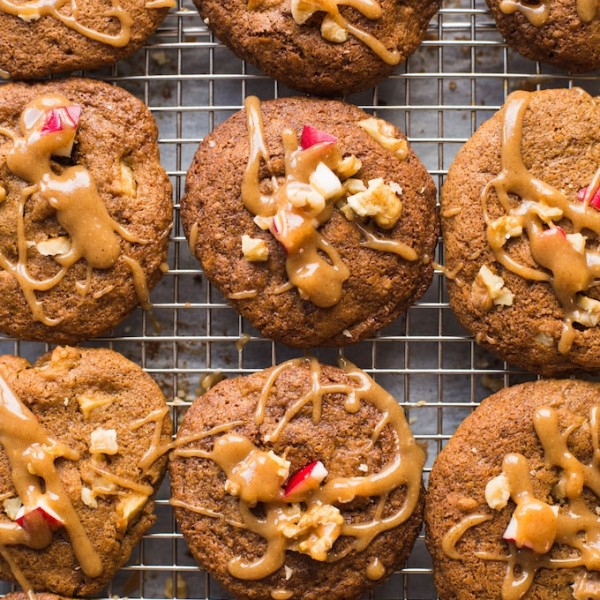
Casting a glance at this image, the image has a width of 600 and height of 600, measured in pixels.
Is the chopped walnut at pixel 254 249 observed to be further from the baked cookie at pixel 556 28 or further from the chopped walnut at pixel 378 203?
the baked cookie at pixel 556 28

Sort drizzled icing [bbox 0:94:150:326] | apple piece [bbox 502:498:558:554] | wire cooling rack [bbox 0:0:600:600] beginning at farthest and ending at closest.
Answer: wire cooling rack [bbox 0:0:600:600] → drizzled icing [bbox 0:94:150:326] → apple piece [bbox 502:498:558:554]

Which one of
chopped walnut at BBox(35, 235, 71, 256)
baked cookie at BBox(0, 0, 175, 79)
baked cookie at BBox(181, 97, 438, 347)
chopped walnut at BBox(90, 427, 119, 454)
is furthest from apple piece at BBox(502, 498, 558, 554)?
baked cookie at BBox(0, 0, 175, 79)

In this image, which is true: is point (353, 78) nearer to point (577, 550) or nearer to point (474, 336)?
point (474, 336)

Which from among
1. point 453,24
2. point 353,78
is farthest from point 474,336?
point 453,24

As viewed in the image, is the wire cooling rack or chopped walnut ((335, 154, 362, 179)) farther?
the wire cooling rack

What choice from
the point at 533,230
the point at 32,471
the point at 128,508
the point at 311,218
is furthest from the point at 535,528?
the point at 32,471

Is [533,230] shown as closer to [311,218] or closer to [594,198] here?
[594,198]

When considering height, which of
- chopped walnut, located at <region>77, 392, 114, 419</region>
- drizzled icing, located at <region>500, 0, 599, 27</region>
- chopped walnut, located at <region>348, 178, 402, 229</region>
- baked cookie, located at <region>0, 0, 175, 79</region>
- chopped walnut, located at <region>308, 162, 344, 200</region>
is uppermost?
drizzled icing, located at <region>500, 0, 599, 27</region>

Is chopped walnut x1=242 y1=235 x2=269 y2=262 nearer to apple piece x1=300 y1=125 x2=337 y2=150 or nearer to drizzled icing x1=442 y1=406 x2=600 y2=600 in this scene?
apple piece x1=300 y1=125 x2=337 y2=150
